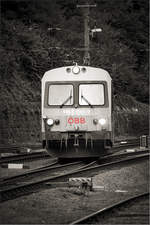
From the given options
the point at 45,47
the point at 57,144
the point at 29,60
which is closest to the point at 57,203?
the point at 57,144

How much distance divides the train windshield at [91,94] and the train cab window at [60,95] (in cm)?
35

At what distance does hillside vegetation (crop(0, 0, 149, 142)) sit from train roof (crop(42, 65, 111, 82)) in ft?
15.2

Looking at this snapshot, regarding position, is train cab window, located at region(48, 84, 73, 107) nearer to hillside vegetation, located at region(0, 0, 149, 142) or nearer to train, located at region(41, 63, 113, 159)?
train, located at region(41, 63, 113, 159)

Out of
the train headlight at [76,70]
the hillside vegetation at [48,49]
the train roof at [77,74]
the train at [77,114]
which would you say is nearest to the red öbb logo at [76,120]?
the train at [77,114]

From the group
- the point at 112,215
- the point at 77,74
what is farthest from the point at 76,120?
the point at 112,215

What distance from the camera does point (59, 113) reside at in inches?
665

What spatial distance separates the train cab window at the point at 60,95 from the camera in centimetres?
1700

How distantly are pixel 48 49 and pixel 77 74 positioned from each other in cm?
1763

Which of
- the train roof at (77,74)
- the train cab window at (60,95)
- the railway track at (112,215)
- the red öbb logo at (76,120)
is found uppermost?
the train roof at (77,74)

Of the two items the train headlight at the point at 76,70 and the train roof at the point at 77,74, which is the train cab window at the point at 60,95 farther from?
the train headlight at the point at 76,70

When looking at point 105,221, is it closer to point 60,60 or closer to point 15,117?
point 15,117

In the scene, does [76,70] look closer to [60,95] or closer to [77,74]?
[77,74]

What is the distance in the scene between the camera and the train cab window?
55.8 feet

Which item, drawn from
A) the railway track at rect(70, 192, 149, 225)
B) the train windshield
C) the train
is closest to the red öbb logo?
the train
